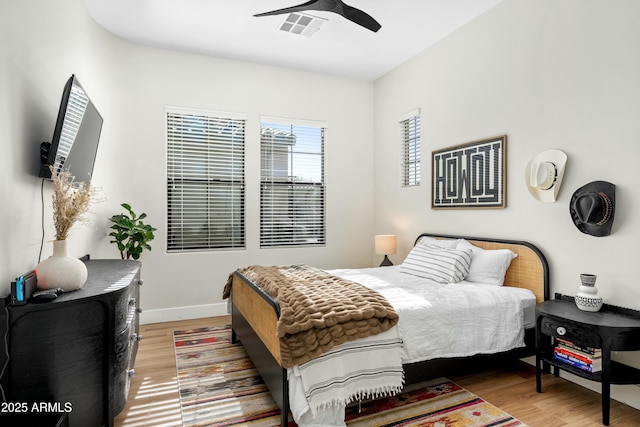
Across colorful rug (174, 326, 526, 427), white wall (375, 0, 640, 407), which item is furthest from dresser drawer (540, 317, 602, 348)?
colorful rug (174, 326, 526, 427)

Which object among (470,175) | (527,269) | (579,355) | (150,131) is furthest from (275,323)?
(150,131)

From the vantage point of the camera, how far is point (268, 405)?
2.38 metres

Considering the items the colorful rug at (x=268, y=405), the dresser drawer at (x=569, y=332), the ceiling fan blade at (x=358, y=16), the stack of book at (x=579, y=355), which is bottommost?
the colorful rug at (x=268, y=405)

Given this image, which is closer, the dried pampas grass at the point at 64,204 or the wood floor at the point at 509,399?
the dried pampas grass at the point at 64,204

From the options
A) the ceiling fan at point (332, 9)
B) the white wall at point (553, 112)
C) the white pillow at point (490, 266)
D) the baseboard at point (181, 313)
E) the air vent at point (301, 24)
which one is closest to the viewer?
the white wall at point (553, 112)

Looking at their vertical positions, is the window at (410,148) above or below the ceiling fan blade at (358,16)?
below

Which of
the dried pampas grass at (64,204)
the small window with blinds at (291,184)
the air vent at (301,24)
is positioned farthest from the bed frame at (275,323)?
the air vent at (301,24)

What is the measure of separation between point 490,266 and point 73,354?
9.62 feet

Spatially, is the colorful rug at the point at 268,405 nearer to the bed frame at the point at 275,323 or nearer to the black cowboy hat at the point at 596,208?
the bed frame at the point at 275,323

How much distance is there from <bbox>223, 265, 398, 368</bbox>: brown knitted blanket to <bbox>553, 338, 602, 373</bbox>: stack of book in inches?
47.6

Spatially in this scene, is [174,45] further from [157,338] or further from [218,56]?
[157,338]

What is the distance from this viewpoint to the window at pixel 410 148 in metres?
4.43

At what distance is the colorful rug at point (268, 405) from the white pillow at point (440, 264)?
0.84 metres

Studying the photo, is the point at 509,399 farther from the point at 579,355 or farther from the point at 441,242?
the point at 441,242
